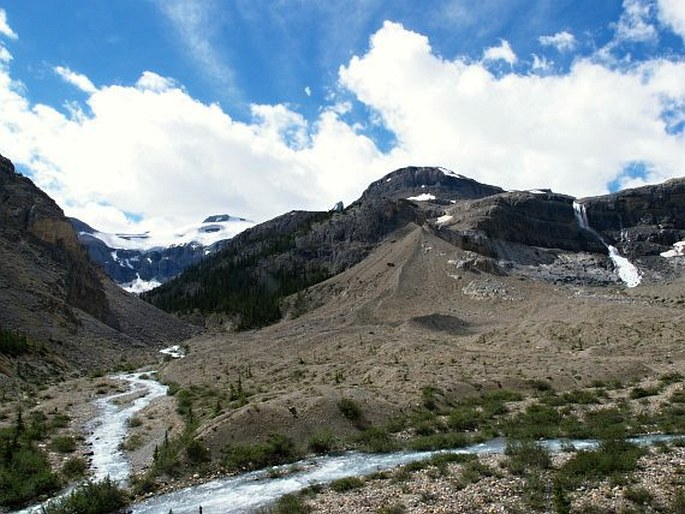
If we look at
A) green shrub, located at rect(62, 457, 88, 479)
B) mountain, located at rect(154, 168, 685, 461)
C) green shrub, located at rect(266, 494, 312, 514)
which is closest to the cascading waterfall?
mountain, located at rect(154, 168, 685, 461)

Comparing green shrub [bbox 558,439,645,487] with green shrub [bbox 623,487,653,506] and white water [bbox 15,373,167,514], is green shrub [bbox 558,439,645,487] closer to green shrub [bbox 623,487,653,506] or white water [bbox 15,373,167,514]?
green shrub [bbox 623,487,653,506]

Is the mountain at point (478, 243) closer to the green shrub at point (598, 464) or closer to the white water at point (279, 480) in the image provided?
the white water at point (279, 480)

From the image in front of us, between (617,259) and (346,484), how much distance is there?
146m

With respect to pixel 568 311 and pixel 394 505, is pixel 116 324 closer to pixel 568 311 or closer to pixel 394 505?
pixel 568 311

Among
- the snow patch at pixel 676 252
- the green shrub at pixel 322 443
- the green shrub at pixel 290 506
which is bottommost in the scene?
the green shrub at pixel 290 506

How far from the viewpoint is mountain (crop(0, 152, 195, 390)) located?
6003 centimetres

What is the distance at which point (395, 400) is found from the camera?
35.6 meters

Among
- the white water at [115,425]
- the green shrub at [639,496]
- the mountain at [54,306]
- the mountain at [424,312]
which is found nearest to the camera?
the green shrub at [639,496]

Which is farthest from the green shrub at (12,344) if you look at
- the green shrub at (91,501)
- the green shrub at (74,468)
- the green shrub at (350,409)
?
the green shrub at (91,501)

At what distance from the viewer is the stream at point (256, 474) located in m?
20.9

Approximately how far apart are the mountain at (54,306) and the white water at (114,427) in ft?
30.4

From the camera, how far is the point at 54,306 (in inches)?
2965

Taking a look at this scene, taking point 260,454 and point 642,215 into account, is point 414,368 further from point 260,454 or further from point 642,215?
point 642,215

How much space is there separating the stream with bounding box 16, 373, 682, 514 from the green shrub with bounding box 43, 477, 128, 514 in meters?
0.67
